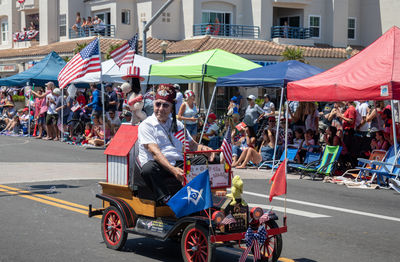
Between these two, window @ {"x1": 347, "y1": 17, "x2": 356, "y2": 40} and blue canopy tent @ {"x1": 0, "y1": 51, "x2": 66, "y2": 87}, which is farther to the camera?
window @ {"x1": 347, "y1": 17, "x2": 356, "y2": 40}

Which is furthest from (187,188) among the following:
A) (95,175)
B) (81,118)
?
(81,118)

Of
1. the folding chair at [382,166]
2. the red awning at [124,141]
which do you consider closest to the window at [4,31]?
the folding chair at [382,166]

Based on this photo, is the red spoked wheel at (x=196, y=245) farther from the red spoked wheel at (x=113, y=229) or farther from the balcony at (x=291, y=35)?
the balcony at (x=291, y=35)

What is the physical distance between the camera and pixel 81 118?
23.7 metres

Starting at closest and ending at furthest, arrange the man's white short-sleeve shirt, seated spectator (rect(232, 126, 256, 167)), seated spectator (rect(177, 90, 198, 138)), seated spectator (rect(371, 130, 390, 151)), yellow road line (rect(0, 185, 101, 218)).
A: the man's white short-sleeve shirt
yellow road line (rect(0, 185, 101, 218))
seated spectator (rect(371, 130, 390, 151))
seated spectator (rect(232, 126, 256, 167))
seated spectator (rect(177, 90, 198, 138))

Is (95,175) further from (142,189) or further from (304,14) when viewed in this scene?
(304,14)

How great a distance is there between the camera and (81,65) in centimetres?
1769

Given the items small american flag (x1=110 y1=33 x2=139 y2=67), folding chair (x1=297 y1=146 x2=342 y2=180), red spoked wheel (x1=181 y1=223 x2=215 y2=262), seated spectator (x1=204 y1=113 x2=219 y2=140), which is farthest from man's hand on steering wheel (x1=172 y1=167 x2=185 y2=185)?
small american flag (x1=110 y1=33 x2=139 y2=67)

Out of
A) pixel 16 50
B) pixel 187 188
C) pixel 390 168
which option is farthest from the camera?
pixel 16 50

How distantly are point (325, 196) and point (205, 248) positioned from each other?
6.44 metres

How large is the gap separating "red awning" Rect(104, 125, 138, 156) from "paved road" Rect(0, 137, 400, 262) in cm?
114

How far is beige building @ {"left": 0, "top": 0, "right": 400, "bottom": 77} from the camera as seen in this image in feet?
129

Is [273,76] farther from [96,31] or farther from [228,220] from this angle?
[96,31]

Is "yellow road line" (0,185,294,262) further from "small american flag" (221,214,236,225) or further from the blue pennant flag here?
"small american flag" (221,214,236,225)
